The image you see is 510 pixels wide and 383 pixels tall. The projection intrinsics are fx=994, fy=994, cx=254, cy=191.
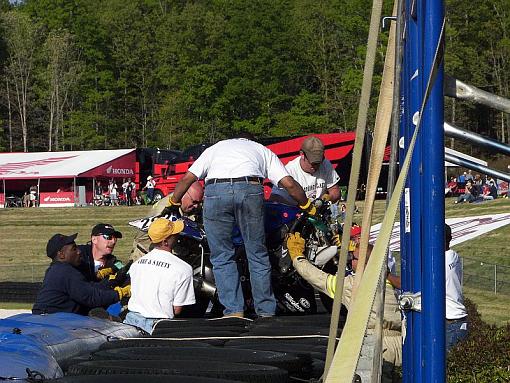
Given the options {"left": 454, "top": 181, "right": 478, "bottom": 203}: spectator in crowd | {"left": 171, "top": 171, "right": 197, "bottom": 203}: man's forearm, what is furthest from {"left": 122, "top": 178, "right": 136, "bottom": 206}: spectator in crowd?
{"left": 171, "top": 171, "right": 197, "bottom": 203}: man's forearm

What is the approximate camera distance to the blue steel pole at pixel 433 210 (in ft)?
10.0

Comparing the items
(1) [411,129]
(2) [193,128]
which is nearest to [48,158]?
(2) [193,128]

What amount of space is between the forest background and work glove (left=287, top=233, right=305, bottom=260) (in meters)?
62.2

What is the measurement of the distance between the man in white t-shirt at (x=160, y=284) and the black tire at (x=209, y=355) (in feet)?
→ 6.11

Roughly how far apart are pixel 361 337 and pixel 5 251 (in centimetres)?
3224

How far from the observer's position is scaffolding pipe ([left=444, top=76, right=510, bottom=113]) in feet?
9.86

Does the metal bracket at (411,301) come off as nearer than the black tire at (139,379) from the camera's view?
Yes

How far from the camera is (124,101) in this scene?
89.1m

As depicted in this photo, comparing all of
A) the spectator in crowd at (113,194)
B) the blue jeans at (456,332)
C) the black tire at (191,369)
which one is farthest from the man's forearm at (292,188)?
the spectator in crowd at (113,194)

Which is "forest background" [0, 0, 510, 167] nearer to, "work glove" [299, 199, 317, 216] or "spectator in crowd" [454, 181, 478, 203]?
"spectator in crowd" [454, 181, 478, 203]

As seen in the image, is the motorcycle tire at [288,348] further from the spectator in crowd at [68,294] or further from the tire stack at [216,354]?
the spectator in crowd at [68,294]

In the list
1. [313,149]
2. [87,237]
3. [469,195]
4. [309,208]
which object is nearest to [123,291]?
[309,208]

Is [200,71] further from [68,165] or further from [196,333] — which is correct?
[196,333]

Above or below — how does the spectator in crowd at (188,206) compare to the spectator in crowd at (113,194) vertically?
above
